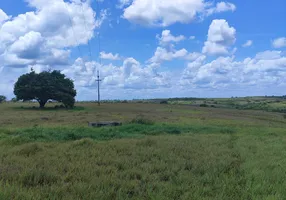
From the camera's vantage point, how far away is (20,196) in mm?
6727

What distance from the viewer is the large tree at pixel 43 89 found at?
6681cm

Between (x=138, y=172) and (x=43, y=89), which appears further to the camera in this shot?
(x=43, y=89)

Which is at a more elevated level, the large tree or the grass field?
the large tree

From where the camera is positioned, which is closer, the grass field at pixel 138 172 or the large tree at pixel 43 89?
the grass field at pixel 138 172

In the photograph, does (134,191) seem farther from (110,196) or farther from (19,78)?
(19,78)

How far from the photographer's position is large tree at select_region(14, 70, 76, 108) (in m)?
66.8

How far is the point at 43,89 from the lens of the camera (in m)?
67.2

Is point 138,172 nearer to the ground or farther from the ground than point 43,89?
nearer to the ground

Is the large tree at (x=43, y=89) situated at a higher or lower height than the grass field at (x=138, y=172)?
higher

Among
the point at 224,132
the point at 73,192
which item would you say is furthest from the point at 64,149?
the point at 224,132

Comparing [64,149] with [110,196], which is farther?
[64,149]

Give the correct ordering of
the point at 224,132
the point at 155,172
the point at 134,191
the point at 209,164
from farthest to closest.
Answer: the point at 224,132 → the point at 209,164 → the point at 155,172 → the point at 134,191

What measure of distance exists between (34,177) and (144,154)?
17.0 feet

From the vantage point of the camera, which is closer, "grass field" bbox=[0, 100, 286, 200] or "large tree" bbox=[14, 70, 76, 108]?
"grass field" bbox=[0, 100, 286, 200]
